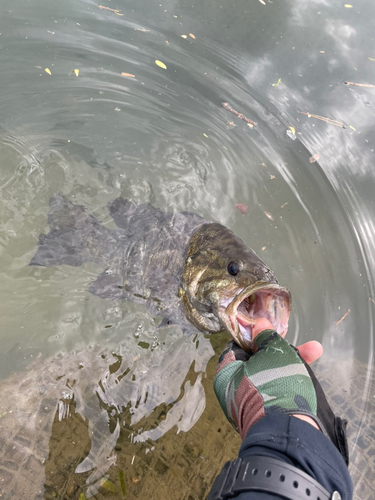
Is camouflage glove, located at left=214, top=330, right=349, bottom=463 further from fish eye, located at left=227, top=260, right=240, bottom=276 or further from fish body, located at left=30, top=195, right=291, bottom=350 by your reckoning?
fish body, located at left=30, top=195, right=291, bottom=350

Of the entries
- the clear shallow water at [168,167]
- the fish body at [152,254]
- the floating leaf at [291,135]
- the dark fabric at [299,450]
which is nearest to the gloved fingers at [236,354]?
the fish body at [152,254]

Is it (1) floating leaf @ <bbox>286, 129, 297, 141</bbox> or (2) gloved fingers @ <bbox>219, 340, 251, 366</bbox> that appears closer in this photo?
(2) gloved fingers @ <bbox>219, 340, 251, 366</bbox>

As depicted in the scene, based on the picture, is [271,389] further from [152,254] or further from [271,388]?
[152,254]

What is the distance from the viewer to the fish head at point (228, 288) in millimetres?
2475

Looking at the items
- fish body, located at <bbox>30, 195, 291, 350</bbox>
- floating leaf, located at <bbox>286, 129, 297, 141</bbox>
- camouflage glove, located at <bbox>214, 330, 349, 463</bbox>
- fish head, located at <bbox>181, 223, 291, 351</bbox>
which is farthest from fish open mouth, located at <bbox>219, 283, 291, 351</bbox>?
floating leaf, located at <bbox>286, 129, 297, 141</bbox>

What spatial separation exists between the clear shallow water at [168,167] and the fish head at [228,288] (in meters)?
0.90

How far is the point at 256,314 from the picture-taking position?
2.62 m

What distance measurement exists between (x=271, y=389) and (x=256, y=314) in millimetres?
683

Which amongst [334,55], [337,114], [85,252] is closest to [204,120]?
[337,114]

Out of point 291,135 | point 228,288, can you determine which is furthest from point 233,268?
point 291,135

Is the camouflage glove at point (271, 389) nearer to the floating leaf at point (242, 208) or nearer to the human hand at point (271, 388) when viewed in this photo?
the human hand at point (271, 388)

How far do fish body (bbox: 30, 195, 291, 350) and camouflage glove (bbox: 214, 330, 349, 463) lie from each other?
31.1 inches

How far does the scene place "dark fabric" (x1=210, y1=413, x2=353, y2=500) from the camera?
1.60m

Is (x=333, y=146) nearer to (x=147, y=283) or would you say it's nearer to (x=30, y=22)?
(x=147, y=283)
